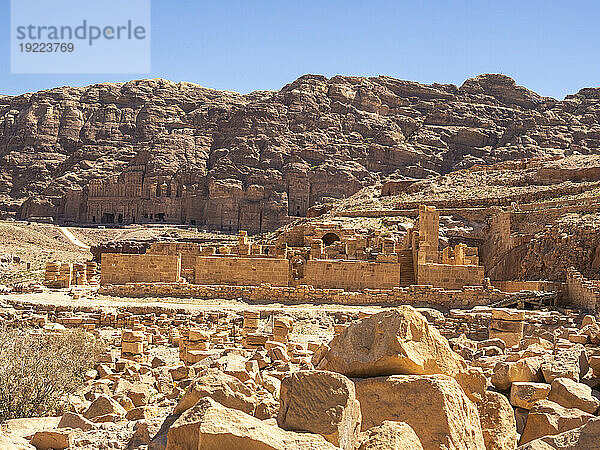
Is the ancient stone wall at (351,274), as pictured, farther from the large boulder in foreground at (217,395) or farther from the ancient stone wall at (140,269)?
the large boulder in foreground at (217,395)

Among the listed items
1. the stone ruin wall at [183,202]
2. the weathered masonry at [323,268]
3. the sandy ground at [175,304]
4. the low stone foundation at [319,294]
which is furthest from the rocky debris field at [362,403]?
the stone ruin wall at [183,202]

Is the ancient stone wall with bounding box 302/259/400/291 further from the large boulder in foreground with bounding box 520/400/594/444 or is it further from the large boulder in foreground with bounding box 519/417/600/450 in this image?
the large boulder in foreground with bounding box 519/417/600/450

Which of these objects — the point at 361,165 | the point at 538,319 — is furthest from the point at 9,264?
the point at 361,165

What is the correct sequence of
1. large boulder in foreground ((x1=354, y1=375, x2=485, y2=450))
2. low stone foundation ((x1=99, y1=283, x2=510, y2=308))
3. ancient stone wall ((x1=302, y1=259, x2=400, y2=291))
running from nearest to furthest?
1. large boulder in foreground ((x1=354, y1=375, x2=485, y2=450))
2. low stone foundation ((x1=99, y1=283, x2=510, y2=308))
3. ancient stone wall ((x1=302, y1=259, x2=400, y2=291))

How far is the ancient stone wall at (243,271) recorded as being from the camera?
1961 centimetres

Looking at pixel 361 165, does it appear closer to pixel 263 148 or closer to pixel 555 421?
pixel 263 148

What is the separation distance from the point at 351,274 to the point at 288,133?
2322 inches

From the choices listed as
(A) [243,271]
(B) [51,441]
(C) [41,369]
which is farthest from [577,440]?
(A) [243,271]

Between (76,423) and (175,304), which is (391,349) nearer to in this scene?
(76,423)

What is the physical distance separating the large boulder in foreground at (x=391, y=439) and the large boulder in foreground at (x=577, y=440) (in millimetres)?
674

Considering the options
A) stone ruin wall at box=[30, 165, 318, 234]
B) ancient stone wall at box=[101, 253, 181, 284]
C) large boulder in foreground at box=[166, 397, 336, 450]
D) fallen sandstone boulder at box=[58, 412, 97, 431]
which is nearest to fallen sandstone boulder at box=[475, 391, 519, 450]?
large boulder in foreground at box=[166, 397, 336, 450]

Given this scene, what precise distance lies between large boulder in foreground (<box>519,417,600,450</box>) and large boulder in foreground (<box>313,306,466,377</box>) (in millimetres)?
1391

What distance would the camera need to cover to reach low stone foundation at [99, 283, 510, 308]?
17.2 meters

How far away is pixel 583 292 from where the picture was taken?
51.3ft
